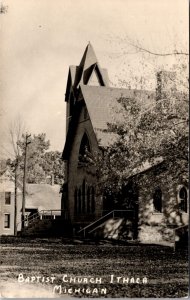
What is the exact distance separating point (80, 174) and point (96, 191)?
7.97 metres

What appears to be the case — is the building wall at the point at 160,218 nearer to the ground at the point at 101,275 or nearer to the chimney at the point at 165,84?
the ground at the point at 101,275

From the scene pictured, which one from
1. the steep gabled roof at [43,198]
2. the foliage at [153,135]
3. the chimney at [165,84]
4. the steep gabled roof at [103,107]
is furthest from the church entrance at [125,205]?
the steep gabled roof at [43,198]

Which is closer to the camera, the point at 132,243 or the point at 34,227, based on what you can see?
the point at 132,243

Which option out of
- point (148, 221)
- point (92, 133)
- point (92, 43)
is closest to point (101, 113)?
point (92, 133)

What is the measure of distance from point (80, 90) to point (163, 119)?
17.7 m

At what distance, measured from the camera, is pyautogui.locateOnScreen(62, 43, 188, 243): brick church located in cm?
2744

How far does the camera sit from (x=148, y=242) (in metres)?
29.3

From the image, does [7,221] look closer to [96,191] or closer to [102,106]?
[102,106]

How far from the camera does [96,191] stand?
95.6 feet

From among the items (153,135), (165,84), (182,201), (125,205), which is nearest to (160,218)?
(125,205)

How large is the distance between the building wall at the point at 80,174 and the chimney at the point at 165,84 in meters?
13.5

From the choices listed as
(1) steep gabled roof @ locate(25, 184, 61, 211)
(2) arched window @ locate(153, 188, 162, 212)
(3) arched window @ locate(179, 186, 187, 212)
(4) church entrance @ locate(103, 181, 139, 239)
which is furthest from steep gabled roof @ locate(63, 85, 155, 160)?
(1) steep gabled roof @ locate(25, 184, 61, 211)

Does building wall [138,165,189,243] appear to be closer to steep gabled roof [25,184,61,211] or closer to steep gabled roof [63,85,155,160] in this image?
steep gabled roof [63,85,155,160]

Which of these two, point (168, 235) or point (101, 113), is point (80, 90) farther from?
point (168, 235)
